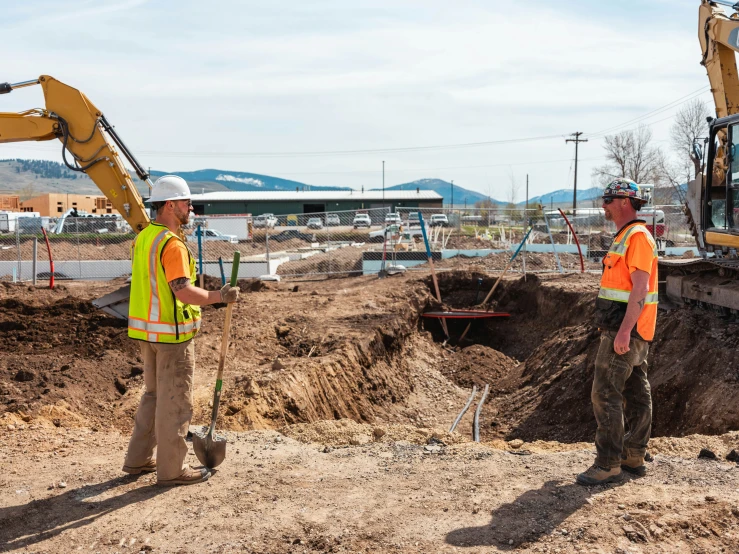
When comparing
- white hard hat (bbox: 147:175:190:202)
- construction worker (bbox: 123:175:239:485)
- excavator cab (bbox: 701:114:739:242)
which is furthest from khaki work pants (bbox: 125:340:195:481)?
excavator cab (bbox: 701:114:739:242)

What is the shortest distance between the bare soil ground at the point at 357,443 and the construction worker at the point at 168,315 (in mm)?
379

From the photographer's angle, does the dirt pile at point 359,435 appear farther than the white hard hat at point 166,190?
Yes

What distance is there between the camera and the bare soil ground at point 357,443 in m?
4.41

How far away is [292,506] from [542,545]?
1.71 m

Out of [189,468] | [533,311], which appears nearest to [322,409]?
[189,468]

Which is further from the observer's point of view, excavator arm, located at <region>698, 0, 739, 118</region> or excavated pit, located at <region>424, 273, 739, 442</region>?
excavator arm, located at <region>698, 0, 739, 118</region>

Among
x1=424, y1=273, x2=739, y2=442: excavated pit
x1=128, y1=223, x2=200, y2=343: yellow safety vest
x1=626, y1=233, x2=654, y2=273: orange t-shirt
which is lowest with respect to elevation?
x1=424, y1=273, x2=739, y2=442: excavated pit

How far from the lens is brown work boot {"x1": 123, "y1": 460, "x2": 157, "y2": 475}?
17.8 feet

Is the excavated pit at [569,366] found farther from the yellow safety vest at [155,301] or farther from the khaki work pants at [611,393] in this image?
the yellow safety vest at [155,301]

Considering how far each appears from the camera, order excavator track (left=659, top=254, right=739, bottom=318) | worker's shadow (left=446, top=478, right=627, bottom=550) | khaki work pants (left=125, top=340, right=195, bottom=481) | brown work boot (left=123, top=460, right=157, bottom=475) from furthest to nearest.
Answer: excavator track (left=659, top=254, right=739, bottom=318)
brown work boot (left=123, top=460, right=157, bottom=475)
khaki work pants (left=125, top=340, right=195, bottom=481)
worker's shadow (left=446, top=478, right=627, bottom=550)

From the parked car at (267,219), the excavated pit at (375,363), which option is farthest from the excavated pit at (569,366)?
A: the parked car at (267,219)

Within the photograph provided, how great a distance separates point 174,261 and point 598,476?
3447 millimetres

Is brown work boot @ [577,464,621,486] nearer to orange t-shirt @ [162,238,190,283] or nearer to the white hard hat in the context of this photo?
orange t-shirt @ [162,238,190,283]

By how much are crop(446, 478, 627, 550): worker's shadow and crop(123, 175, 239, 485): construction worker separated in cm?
216
